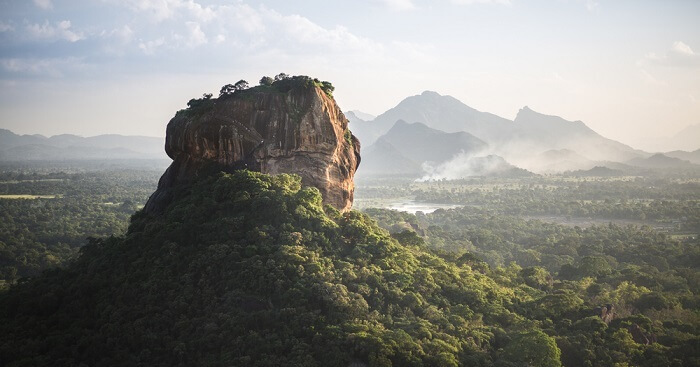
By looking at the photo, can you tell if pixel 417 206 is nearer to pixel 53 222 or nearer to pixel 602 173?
pixel 53 222

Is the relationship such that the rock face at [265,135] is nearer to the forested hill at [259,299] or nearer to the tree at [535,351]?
the forested hill at [259,299]

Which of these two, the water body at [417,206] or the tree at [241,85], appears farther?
the water body at [417,206]

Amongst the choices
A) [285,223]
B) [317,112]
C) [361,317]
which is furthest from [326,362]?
[317,112]

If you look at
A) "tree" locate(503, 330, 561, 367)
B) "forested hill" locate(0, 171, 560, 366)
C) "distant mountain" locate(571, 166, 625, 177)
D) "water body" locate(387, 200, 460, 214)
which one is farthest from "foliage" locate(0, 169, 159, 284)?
"distant mountain" locate(571, 166, 625, 177)

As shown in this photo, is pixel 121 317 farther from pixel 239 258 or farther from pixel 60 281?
pixel 60 281

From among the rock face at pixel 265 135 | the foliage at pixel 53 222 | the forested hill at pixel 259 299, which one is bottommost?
the foliage at pixel 53 222

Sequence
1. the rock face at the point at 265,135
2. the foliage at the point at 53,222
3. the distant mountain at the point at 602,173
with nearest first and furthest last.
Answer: the rock face at the point at 265,135
the foliage at the point at 53,222
the distant mountain at the point at 602,173

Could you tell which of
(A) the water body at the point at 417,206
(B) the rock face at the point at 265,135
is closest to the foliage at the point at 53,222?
(B) the rock face at the point at 265,135

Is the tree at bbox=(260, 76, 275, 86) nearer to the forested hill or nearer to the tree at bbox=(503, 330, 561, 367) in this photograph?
the forested hill

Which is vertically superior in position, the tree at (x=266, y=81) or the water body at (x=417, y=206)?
the tree at (x=266, y=81)
